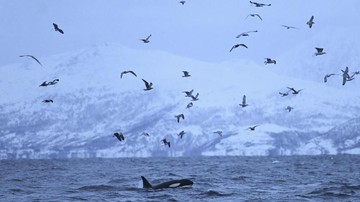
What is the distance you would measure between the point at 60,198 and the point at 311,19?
81.5ft

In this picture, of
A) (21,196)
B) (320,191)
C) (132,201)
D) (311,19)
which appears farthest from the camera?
(311,19)

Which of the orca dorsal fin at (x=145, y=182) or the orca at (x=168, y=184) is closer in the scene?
the orca dorsal fin at (x=145, y=182)

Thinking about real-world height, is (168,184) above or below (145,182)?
Result: below

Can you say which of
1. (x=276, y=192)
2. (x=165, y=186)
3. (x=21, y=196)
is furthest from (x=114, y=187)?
(x=276, y=192)

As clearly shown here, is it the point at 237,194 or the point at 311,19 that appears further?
the point at 311,19

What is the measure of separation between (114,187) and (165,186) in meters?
4.29

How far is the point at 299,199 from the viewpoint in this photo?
31734 millimetres

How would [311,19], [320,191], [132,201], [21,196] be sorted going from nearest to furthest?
[132,201] → [21,196] → [320,191] → [311,19]

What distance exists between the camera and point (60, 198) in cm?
3284

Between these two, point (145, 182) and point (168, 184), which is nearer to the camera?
point (145, 182)

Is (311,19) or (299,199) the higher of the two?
(311,19)

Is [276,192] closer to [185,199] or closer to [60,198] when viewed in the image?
[185,199]

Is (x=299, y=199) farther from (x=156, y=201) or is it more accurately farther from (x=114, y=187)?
(x=114, y=187)

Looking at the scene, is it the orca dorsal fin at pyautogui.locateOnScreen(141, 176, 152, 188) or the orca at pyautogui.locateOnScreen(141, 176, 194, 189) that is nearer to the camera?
the orca dorsal fin at pyautogui.locateOnScreen(141, 176, 152, 188)
